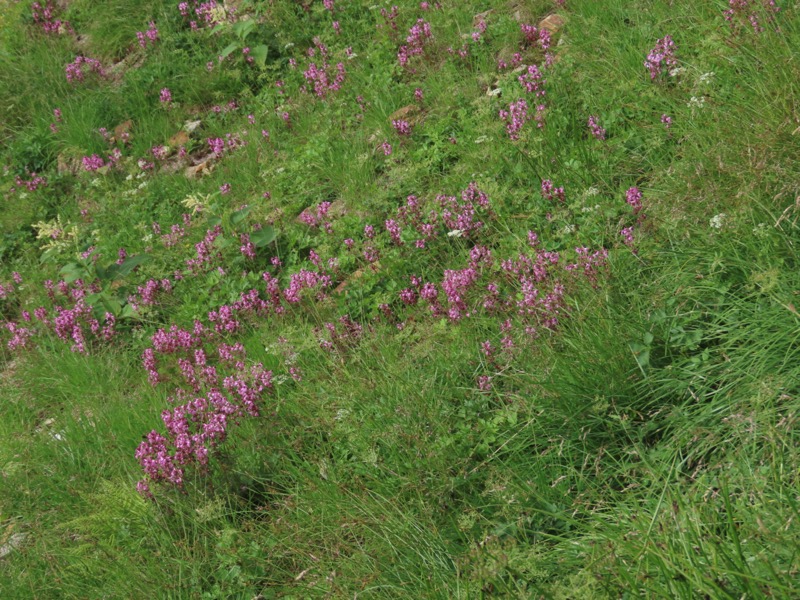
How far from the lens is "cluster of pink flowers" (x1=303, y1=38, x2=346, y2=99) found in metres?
8.15

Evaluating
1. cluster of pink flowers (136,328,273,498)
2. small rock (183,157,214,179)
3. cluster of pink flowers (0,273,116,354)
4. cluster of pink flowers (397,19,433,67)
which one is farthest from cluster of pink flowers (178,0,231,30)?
cluster of pink flowers (136,328,273,498)

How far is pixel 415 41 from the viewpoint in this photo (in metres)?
7.69

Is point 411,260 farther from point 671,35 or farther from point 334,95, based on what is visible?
point 334,95

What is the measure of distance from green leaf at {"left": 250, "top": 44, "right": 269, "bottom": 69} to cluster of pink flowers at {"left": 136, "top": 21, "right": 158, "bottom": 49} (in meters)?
1.67

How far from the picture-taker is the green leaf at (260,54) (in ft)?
29.1

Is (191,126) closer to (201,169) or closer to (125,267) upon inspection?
(201,169)

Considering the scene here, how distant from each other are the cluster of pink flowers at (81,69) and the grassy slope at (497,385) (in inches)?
129

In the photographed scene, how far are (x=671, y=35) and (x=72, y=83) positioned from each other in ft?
23.2

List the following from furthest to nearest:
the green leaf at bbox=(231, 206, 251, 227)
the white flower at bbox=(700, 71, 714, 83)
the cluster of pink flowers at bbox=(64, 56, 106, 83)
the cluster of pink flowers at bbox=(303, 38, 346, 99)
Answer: the cluster of pink flowers at bbox=(64, 56, 106, 83) < the cluster of pink flowers at bbox=(303, 38, 346, 99) < the green leaf at bbox=(231, 206, 251, 227) < the white flower at bbox=(700, 71, 714, 83)

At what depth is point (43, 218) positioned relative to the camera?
9039 millimetres

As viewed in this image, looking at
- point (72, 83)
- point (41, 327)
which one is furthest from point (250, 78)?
point (41, 327)

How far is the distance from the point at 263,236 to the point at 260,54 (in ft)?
9.50

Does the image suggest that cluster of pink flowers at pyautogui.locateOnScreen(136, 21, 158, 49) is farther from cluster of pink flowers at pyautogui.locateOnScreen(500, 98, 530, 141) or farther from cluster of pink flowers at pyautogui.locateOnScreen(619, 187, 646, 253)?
cluster of pink flowers at pyautogui.locateOnScreen(619, 187, 646, 253)

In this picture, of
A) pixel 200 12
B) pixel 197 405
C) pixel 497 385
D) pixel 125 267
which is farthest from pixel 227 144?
pixel 497 385
